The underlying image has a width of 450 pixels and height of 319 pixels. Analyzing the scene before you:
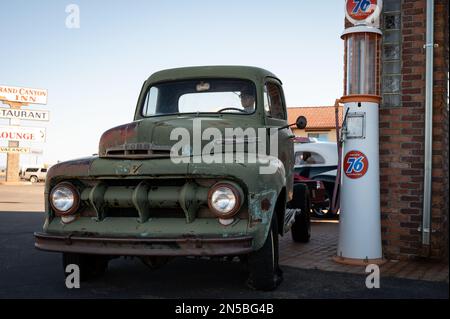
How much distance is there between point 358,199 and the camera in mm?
5348

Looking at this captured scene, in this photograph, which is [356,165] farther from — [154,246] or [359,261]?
[154,246]

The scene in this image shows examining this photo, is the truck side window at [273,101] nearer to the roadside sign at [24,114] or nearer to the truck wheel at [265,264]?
the truck wheel at [265,264]

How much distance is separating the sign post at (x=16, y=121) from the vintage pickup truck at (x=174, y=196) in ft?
107

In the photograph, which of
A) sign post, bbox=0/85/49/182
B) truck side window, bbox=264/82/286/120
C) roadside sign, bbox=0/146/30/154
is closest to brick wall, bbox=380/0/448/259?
truck side window, bbox=264/82/286/120

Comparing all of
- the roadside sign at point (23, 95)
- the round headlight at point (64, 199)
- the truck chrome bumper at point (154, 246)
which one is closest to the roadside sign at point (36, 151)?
the roadside sign at point (23, 95)

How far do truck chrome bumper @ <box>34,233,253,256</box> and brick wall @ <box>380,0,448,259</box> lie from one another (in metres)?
2.72

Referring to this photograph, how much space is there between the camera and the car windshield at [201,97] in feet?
17.5

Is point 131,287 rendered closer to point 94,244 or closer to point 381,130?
point 94,244

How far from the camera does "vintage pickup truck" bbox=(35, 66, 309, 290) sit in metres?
3.66

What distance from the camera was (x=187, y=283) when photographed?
451cm

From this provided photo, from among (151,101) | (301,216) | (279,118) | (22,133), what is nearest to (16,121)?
(22,133)

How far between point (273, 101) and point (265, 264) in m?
2.27
